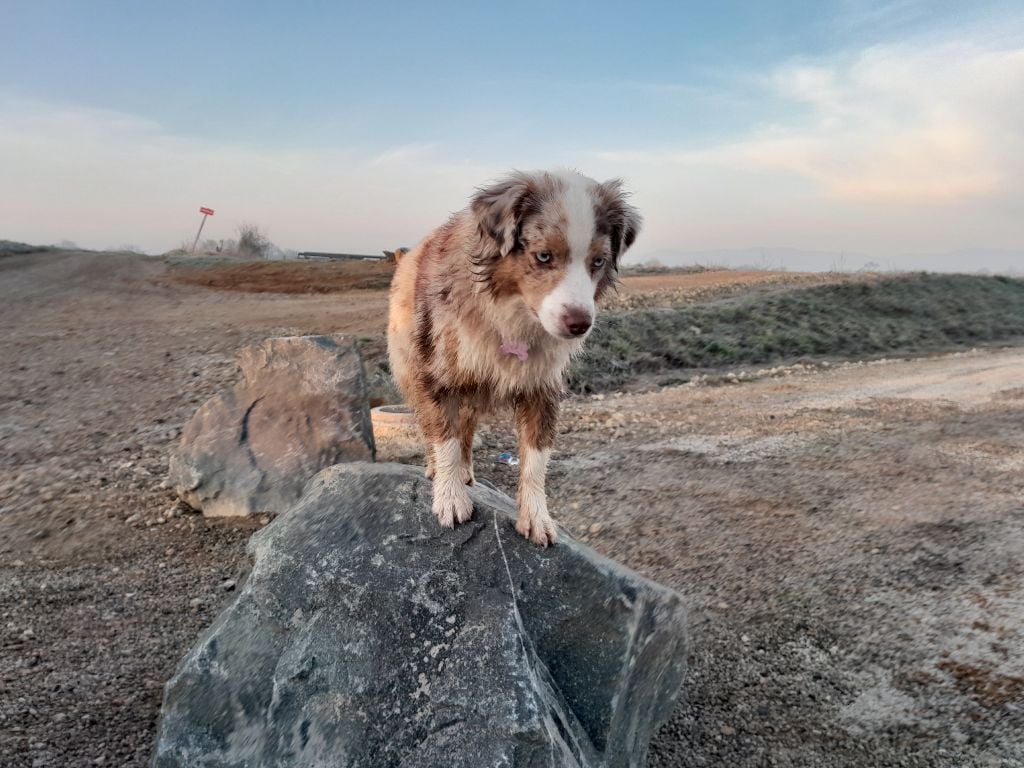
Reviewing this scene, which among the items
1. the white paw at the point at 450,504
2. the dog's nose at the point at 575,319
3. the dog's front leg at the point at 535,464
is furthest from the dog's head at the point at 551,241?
the white paw at the point at 450,504

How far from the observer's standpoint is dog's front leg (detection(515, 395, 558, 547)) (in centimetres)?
404

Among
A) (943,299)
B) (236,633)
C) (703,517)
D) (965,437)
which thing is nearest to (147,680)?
(236,633)

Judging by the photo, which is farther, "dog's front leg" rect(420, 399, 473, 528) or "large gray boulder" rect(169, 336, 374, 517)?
"large gray boulder" rect(169, 336, 374, 517)

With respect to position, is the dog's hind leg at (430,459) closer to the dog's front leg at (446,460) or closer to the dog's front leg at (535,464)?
the dog's front leg at (446,460)

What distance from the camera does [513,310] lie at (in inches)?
153

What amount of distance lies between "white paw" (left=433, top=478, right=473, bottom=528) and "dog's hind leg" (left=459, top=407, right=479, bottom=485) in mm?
512

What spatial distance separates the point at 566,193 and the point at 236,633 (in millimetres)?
2494

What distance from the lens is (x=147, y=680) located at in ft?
15.5

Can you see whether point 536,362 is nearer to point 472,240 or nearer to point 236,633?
point 472,240

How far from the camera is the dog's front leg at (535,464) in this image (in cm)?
404

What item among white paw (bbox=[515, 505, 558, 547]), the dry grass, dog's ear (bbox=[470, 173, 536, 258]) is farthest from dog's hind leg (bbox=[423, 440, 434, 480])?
the dry grass

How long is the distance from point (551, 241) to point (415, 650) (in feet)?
6.20

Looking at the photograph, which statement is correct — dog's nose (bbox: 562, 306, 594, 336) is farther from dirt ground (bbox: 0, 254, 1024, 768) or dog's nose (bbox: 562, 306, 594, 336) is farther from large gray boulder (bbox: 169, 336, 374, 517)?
large gray boulder (bbox: 169, 336, 374, 517)

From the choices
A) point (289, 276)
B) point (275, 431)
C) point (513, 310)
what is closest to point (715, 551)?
point (513, 310)
